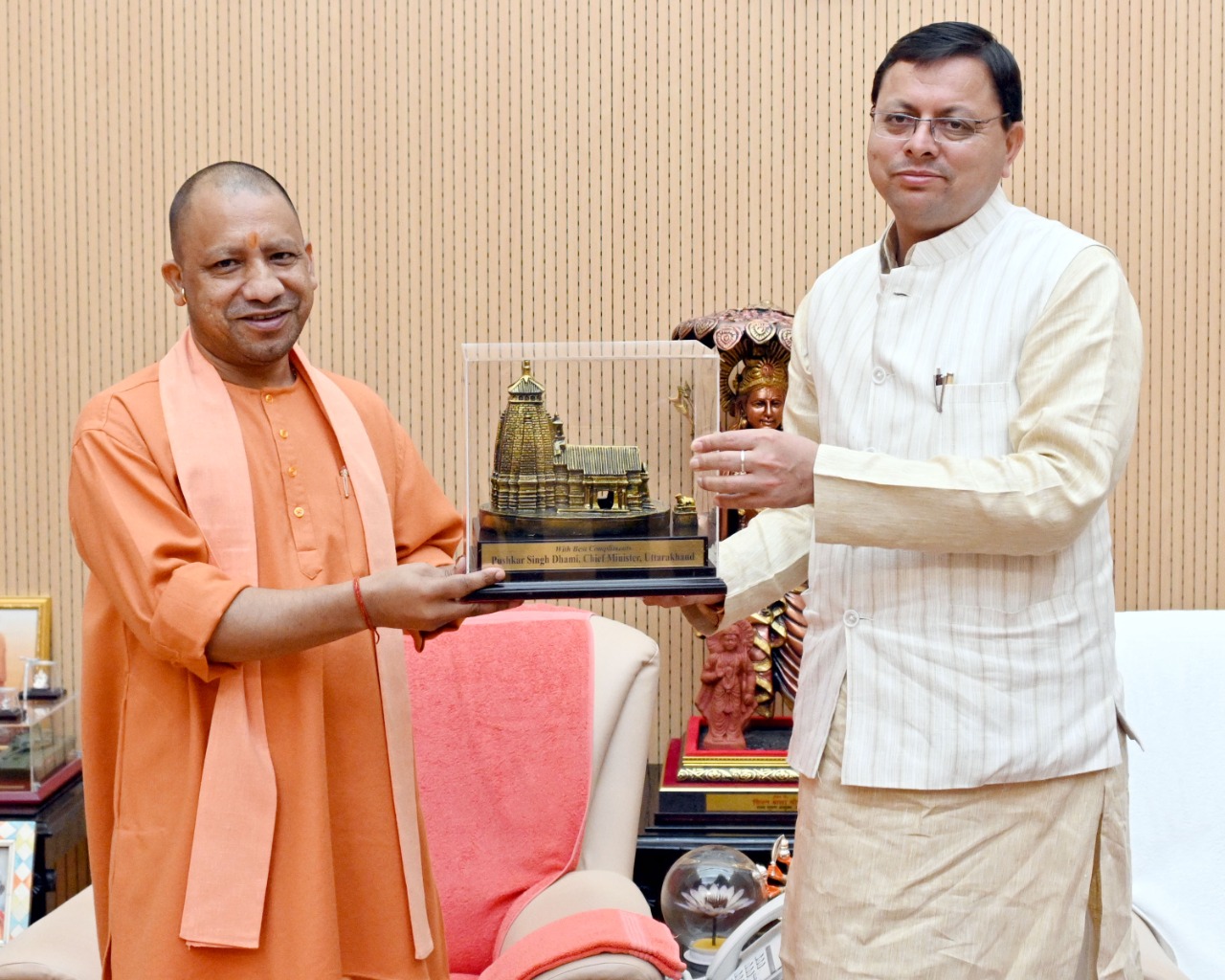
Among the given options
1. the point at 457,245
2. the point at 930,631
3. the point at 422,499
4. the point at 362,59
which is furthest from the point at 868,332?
the point at 362,59

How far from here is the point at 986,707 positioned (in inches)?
80.0

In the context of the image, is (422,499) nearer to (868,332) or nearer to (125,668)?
(125,668)

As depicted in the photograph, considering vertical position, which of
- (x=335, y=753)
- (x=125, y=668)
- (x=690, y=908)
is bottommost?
(x=690, y=908)

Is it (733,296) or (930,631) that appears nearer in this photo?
(930,631)

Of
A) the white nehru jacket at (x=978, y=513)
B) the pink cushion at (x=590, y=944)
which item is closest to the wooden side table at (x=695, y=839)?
the pink cushion at (x=590, y=944)

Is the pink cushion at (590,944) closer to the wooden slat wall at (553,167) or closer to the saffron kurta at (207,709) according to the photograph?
the saffron kurta at (207,709)

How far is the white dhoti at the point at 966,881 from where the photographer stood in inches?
80.0

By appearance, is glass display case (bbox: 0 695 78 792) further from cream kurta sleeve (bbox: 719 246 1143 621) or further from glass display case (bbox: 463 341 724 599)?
cream kurta sleeve (bbox: 719 246 1143 621)

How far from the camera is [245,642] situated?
2.03m

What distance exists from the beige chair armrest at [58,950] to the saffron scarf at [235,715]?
2.08 ft

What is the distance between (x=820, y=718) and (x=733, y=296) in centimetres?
195

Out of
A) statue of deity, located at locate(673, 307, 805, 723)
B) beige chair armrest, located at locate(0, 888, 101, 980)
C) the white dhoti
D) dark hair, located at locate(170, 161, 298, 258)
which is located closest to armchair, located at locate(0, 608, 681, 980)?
beige chair armrest, located at locate(0, 888, 101, 980)

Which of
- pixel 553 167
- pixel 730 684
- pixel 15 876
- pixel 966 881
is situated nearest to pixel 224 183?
pixel 966 881

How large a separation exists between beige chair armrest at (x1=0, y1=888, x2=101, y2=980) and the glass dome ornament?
1.31m
